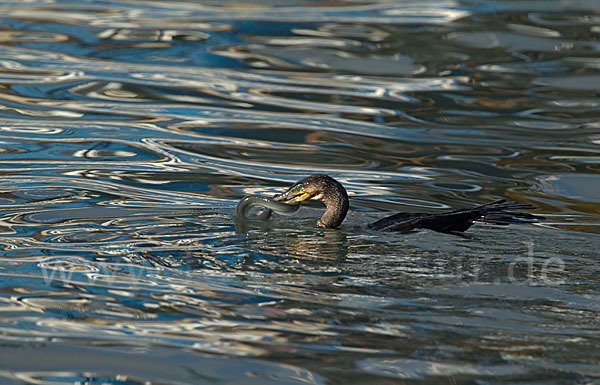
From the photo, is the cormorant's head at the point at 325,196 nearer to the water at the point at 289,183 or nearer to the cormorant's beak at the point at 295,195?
the cormorant's beak at the point at 295,195

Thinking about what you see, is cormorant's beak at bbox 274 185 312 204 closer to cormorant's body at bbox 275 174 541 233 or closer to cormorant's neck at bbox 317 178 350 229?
cormorant's body at bbox 275 174 541 233

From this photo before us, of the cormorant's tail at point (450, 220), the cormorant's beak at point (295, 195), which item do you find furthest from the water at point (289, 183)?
the cormorant's beak at point (295, 195)

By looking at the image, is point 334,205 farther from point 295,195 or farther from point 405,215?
point 405,215

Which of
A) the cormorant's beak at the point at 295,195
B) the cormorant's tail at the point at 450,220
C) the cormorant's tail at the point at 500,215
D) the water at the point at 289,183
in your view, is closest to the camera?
the water at the point at 289,183

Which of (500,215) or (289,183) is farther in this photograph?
(289,183)

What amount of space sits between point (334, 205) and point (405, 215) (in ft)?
2.00

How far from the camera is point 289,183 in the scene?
10.0m

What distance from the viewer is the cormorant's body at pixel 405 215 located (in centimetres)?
795

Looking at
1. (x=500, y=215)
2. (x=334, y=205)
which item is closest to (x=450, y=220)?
(x=500, y=215)

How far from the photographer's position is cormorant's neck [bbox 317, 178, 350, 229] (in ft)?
27.3

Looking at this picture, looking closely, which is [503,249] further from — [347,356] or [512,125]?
[512,125]

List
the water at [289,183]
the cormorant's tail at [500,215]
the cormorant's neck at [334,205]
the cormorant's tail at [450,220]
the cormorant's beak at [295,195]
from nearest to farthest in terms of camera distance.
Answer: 1. the water at [289,183]
2. the cormorant's tail at [450,220]
3. the cormorant's tail at [500,215]
4. the cormorant's neck at [334,205]
5. the cormorant's beak at [295,195]

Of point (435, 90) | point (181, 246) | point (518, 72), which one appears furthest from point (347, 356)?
point (518, 72)

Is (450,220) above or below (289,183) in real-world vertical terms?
above
